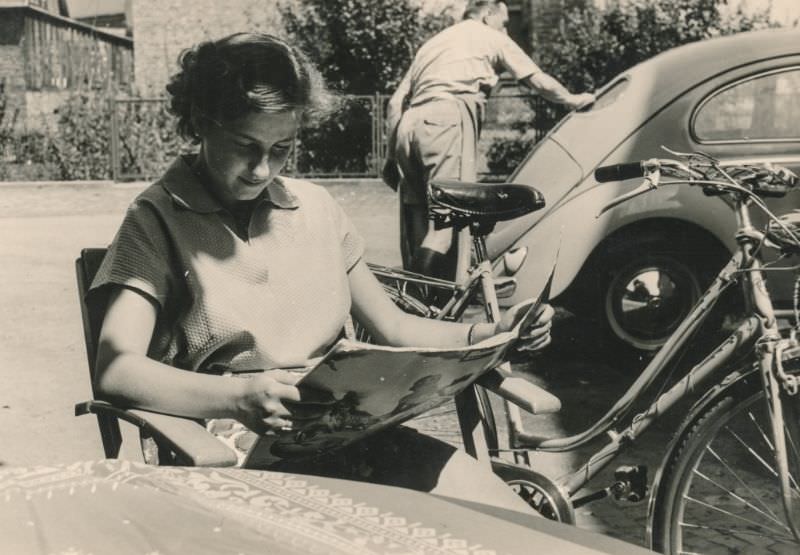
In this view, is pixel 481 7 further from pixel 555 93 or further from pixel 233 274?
pixel 233 274

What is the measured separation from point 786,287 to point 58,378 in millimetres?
4039

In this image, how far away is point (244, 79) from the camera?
251 centimetres

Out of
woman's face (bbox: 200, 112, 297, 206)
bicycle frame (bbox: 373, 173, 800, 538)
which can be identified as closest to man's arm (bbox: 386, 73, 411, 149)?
bicycle frame (bbox: 373, 173, 800, 538)

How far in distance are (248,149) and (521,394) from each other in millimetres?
798

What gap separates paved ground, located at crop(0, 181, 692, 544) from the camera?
191 inches

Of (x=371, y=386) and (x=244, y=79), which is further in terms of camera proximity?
(x=244, y=79)

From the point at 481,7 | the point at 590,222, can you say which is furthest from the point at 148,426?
the point at 481,7

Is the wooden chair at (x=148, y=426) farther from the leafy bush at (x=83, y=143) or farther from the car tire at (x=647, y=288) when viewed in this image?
the leafy bush at (x=83, y=143)

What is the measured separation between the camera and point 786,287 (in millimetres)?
6320

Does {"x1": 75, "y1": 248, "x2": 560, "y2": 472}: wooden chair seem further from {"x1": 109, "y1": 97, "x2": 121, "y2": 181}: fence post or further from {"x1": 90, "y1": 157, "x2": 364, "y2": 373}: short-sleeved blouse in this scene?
{"x1": 109, "y1": 97, "x2": 121, "y2": 181}: fence post

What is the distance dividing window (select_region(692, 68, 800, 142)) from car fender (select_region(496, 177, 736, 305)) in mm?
388

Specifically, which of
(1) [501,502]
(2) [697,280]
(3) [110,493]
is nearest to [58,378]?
(2) [697,280]

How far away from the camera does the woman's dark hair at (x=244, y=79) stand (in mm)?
2508

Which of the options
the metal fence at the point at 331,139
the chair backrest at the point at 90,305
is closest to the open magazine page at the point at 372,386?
the chair backrest at the point at 90,305
